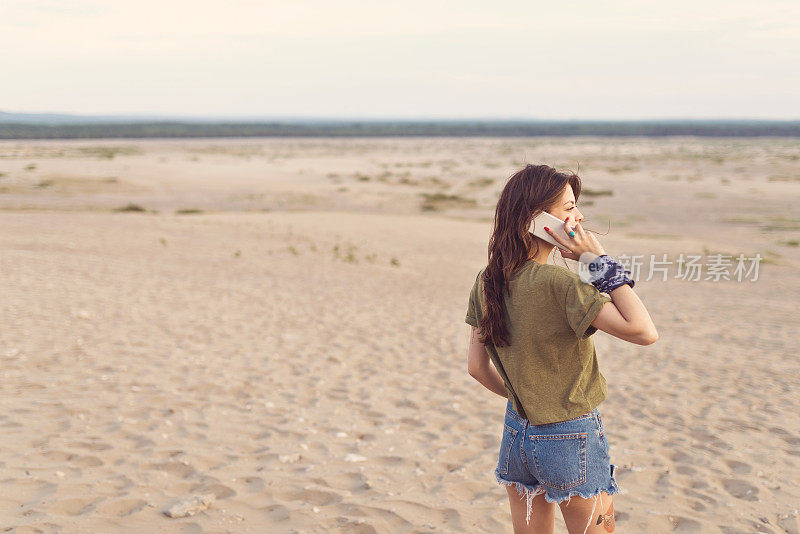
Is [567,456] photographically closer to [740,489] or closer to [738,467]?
[740,489]

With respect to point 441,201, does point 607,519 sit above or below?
above

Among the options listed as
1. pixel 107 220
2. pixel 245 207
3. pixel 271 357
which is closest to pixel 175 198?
pixel 245 207

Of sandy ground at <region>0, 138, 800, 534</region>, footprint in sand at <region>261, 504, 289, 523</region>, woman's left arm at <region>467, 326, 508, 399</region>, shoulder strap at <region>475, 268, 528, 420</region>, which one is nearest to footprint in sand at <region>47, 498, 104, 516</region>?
sandy ground at <region>0, 138, 800, 534</region>

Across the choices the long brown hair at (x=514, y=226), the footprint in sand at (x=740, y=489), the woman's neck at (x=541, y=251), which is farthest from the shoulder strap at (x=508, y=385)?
the footprint in sand at (x=740, y=489)

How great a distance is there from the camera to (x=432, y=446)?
5426 mm

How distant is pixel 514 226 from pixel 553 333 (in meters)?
0.39

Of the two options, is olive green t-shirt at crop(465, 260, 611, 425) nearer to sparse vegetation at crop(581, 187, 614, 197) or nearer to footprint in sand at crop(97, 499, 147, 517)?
footprint in sand at crop(97, 499, 147, 517)

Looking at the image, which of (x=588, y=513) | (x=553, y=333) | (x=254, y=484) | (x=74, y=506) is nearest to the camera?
(x=553, y=333)

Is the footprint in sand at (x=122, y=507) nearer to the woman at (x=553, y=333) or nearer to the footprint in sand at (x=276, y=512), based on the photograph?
the footprint in sand at (x=276, y=512)

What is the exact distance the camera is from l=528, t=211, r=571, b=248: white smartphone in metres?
2.20

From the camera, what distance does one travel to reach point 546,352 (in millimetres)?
2311

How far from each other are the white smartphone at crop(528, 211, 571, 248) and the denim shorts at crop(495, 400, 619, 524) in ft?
2.17

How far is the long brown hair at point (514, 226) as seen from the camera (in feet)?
7.32

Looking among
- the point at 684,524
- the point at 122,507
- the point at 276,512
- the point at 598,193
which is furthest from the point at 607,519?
the point at 598,193
